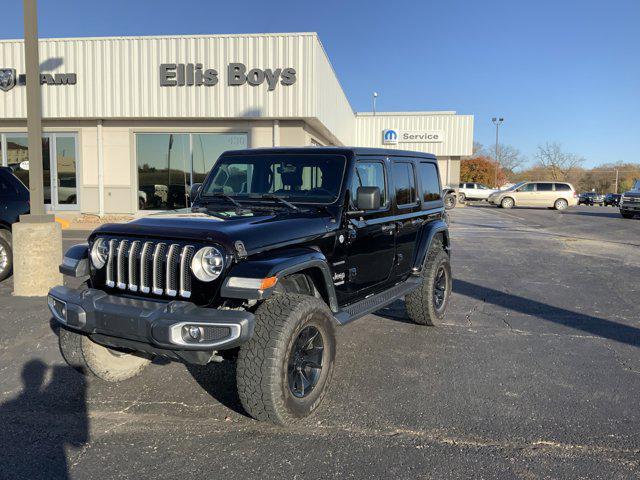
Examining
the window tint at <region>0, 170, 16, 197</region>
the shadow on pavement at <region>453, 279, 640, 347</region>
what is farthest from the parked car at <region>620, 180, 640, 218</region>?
the window tint at <region>0, 170, 16, 197</region>

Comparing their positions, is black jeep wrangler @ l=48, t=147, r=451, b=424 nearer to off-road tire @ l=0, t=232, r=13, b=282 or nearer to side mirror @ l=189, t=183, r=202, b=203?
side mirror @ l=189, t=183, r=202, b=203

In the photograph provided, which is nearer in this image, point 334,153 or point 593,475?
point 593,475

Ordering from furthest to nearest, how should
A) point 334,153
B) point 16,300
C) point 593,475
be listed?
point 16,300, point 334,153, point 593,475

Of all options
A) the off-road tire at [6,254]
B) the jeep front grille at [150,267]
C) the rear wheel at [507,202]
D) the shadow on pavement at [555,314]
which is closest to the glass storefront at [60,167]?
the off-road tire at [6,254]

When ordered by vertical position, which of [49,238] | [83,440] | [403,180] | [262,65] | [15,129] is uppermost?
[262,65]

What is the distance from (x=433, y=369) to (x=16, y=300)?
5.43 m

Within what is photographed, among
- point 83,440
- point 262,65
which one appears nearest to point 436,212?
point 83,440

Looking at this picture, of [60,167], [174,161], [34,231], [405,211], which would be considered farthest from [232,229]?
[60,167]

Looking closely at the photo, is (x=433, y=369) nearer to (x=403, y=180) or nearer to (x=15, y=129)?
(x=403, y=180)

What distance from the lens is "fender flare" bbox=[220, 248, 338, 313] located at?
3154mm

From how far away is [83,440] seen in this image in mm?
3338

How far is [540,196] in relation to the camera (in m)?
31.7

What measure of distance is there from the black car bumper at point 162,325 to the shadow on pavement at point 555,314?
444 cm

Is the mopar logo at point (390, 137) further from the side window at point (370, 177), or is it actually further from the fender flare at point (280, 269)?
the fender flare at point (280, 269)
